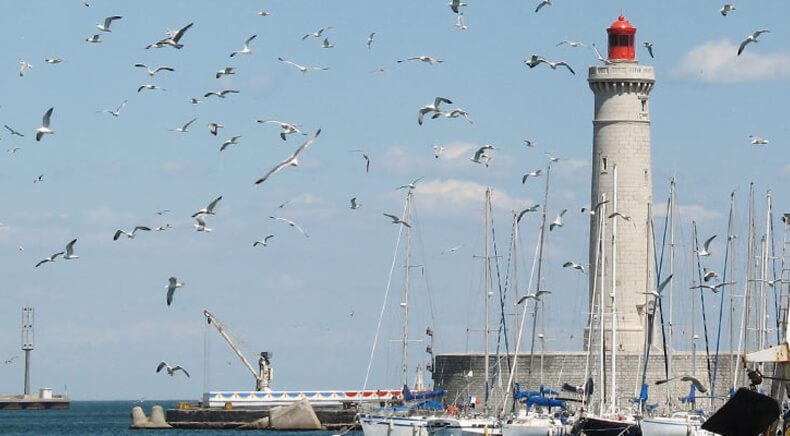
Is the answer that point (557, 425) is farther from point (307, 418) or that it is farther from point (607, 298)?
point (307, 418)

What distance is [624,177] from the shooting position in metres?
85.1

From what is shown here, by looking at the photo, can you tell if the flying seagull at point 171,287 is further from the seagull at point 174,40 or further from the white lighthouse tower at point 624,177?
the white lighthouse tower at point 624,177

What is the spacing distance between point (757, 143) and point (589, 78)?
113 feet

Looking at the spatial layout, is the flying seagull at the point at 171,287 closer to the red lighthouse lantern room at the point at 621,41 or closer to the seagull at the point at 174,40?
the seagull at the point at 174,40

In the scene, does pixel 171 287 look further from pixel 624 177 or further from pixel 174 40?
pixel 624 177

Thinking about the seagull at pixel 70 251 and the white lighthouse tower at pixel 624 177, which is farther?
the white lighthouse tower at pixel 624 177

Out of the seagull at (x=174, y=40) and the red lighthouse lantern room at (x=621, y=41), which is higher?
the red lighthouse lantern room at (x=621, y=41)

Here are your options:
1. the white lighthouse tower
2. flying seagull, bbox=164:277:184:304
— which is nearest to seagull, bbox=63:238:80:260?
flying seagull, bbox=164:277:184:304

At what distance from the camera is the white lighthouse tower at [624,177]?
3317 inches

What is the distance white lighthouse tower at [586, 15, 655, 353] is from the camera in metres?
84.2

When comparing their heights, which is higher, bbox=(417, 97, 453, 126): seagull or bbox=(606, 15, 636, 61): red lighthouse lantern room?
bbox=(606, 15, 636, 61): red lighthouse lantern room

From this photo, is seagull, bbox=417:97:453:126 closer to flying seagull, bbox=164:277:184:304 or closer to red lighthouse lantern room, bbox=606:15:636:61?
flying seagull, bbox=164:277:184:304

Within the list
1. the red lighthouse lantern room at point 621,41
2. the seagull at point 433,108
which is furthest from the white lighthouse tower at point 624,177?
the seagull at point 433,108

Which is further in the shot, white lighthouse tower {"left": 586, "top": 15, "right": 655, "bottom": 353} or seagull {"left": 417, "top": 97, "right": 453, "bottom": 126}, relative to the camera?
white lighthouse tower {"left": 586, "top": 15, "right": 655, "bottom": 353}
